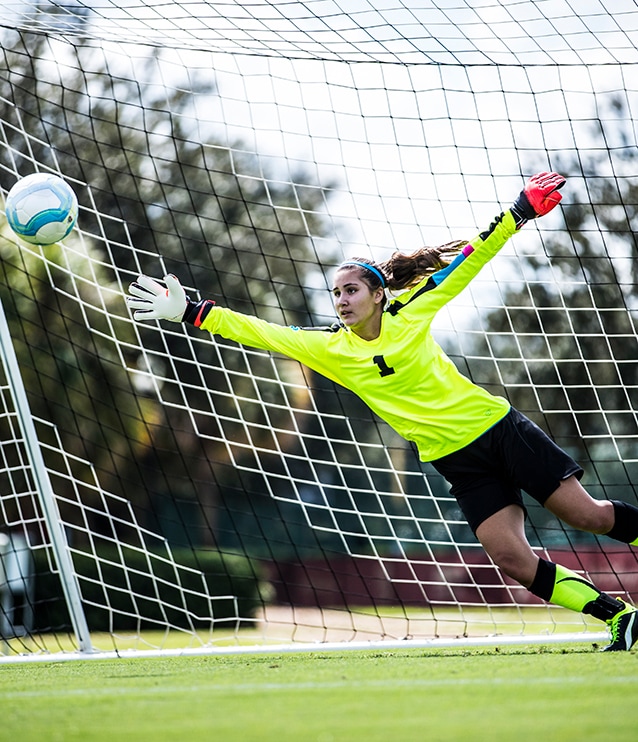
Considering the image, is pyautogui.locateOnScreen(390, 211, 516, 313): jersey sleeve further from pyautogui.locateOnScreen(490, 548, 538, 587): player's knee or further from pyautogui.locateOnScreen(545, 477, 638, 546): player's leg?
pyautogui.locateOnScreen(490, 548, 538, 587): player's knee

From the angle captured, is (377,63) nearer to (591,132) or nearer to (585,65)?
(585,65)

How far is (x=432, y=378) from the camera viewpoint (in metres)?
4.39

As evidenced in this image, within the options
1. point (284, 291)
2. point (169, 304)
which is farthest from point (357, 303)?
point (284, 291)

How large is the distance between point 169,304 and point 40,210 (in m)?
0.85

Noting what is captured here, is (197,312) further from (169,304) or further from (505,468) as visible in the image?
(505,468)

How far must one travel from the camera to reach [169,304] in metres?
4.57

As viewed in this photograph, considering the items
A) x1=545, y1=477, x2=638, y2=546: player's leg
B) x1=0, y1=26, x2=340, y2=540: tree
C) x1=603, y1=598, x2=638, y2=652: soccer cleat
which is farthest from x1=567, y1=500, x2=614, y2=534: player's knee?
x1=0, y1=26, x2=340, y2=540: tree

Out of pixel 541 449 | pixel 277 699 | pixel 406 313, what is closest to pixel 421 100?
pixel 406 313

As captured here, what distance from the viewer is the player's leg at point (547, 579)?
165 inches

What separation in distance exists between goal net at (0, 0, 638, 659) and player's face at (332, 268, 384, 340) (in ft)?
5.66

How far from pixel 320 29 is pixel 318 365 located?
2879mm

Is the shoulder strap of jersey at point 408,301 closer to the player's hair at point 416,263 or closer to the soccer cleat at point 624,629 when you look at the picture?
the player's hair at point 416,263

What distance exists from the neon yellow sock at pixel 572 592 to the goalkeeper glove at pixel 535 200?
1560 mm

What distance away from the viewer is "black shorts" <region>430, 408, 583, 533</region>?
4195 millimetres
